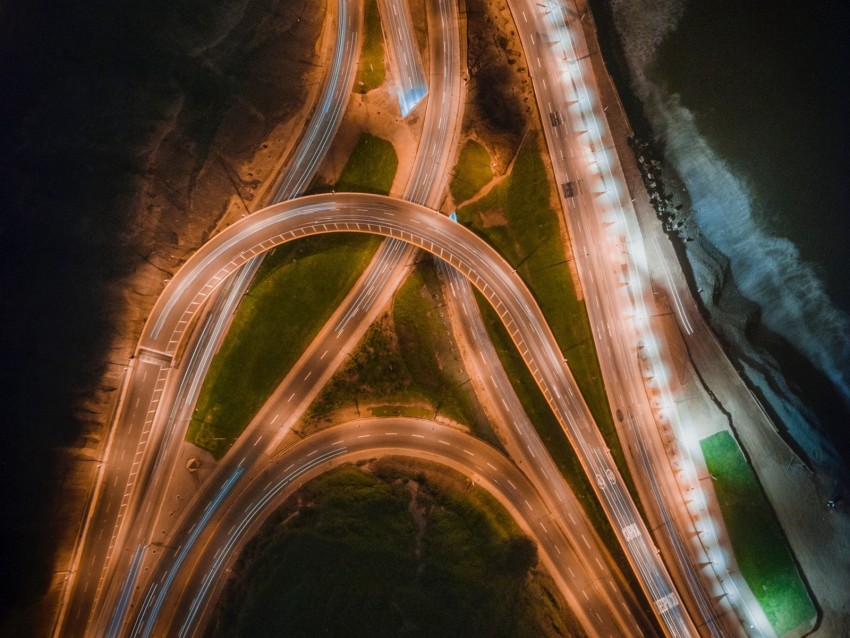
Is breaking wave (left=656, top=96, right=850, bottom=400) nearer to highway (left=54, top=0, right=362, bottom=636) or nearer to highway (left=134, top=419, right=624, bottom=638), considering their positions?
highway (left=134, top=419, right=624, bottom=638)

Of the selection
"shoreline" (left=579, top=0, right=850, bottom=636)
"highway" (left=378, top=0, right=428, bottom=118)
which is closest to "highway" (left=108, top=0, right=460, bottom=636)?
"highway" (left=378, top=0, right=428, bottom=118)

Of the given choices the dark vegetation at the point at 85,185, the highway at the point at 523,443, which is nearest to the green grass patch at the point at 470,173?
the highway at the point at 523,443

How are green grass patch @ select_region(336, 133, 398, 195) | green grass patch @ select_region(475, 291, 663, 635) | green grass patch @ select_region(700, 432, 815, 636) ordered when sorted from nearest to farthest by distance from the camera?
green grass patch @ select_region(700, 432, 815, 636) → green grass patch @ select_region(475, 291, 663, 635) → green grass patch @ select_region(336, 133, 398, 195)

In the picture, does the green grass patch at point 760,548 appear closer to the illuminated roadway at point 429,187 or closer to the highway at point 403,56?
the illuminated roadway at point 429,187

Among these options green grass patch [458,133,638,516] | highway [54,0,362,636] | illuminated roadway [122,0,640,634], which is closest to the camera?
highway [54,0,362,636]

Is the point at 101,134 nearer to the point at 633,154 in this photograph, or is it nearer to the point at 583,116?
the point at 583,116

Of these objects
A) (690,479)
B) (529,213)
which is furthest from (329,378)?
(690,479)
